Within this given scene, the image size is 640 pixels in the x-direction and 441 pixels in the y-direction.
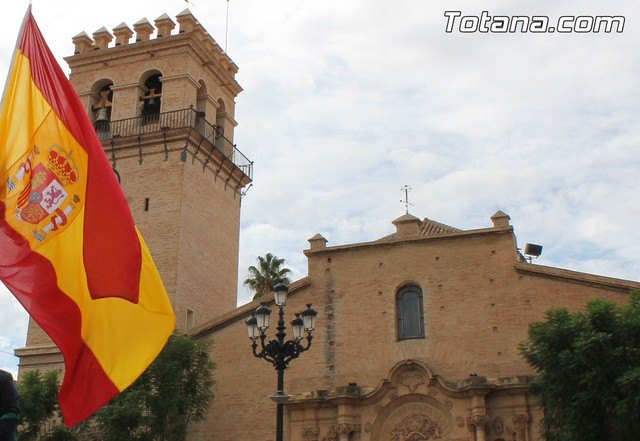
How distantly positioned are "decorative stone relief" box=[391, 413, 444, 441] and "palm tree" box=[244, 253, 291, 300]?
15.6 m

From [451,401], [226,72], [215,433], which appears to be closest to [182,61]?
[226,72]

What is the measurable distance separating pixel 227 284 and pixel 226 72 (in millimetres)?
8785

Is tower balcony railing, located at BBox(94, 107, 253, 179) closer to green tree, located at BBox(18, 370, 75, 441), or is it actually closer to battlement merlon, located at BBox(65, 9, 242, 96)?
battlement merlon, located at BBox(65, 9, 242, 96)

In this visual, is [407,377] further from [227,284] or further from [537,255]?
[227,284]

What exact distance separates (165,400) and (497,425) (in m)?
8.86

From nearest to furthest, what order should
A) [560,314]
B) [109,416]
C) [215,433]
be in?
[560,314], [109,416], [215,433]

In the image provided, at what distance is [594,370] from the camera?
18781 millimetres

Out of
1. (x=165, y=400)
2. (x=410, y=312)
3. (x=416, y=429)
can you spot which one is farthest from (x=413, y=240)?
(x=165, y=400)

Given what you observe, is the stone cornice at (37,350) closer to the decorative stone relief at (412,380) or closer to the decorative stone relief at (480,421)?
the decorative stone relief at (412,380)

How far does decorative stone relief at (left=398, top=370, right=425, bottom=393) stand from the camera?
2372cm

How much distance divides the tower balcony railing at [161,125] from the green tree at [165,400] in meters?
8.83

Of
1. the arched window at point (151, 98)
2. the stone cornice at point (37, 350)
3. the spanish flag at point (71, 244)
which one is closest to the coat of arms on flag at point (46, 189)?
the spanish flag at point (71, 244)

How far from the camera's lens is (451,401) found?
23.4m

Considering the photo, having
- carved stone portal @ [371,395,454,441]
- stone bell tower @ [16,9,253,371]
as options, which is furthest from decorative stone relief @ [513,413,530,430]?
stone bell tower @ [16,9,253,371]
